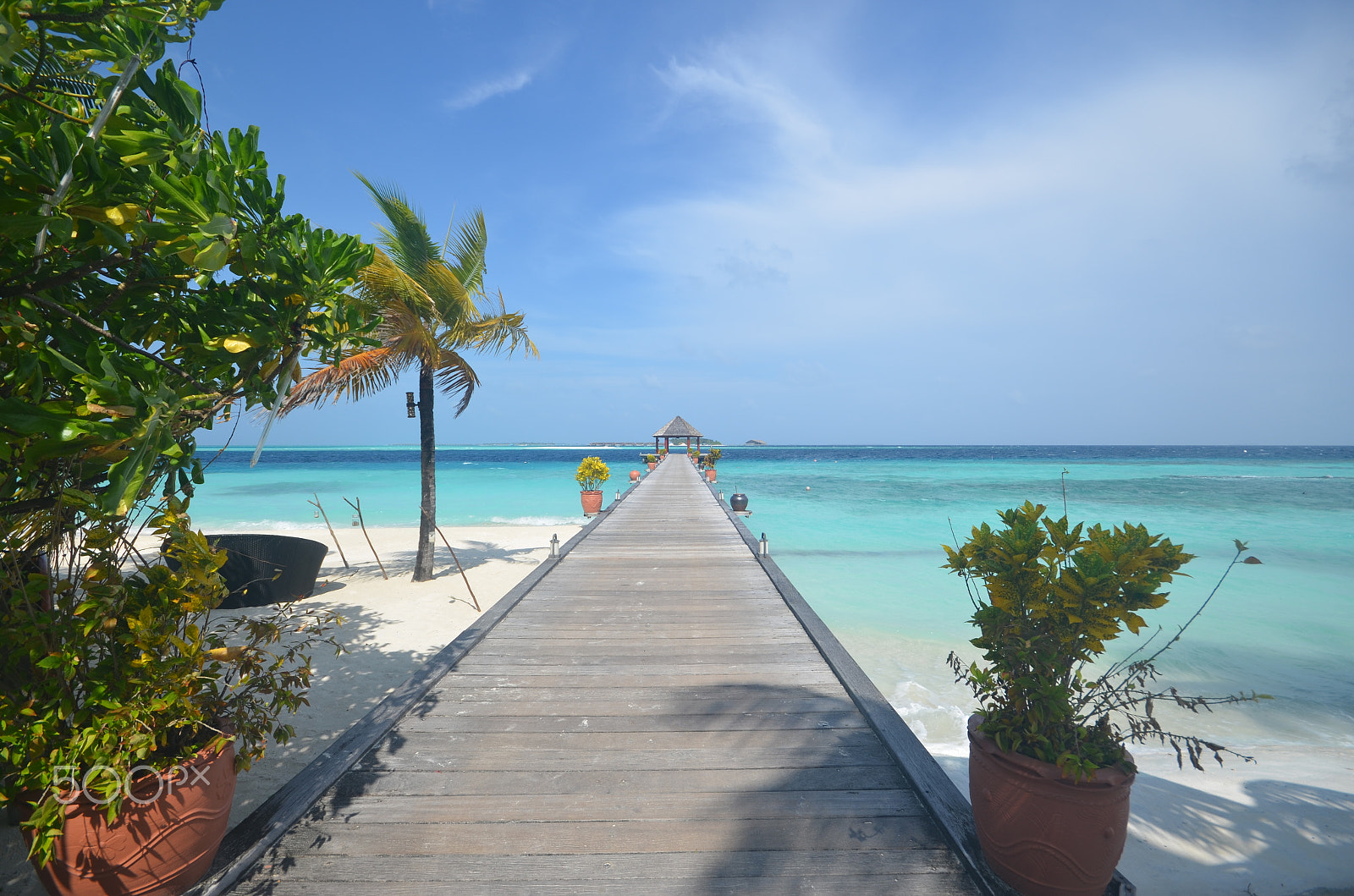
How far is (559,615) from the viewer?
464 centimetres

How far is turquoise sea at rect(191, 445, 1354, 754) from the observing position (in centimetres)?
641

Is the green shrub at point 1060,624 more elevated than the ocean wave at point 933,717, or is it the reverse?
the green shrub at point 1060,624

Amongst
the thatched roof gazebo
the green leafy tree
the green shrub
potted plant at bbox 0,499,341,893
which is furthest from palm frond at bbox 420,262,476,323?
the thatched roof gazebo

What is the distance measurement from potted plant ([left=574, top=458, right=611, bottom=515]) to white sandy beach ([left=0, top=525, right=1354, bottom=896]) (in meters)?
7.35

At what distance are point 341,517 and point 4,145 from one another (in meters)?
24.3

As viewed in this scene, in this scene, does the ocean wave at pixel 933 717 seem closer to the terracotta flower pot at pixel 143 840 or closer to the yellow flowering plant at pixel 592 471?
the terracotta flower pot at pixel 143 840

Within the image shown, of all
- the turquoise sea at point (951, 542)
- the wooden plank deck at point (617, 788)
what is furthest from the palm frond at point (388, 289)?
the turquoise sea at point (951, 542)

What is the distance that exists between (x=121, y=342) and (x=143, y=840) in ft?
→ 5.13

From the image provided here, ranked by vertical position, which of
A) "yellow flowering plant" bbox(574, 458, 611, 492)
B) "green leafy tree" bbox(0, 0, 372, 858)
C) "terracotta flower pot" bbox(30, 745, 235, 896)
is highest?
"green leafy tree" bbox(0, 0, 372, 858)

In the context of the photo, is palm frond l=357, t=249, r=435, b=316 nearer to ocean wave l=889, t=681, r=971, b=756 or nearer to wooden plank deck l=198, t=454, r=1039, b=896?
wooden plank deck l=198, t=454, r=1039, b=896

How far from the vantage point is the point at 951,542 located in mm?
15961

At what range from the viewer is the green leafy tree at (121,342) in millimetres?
1095

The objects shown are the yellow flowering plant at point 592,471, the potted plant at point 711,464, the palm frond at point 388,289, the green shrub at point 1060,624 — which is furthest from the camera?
the potted plant at point 711,464

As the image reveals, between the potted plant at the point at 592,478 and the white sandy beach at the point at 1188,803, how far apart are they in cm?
735
